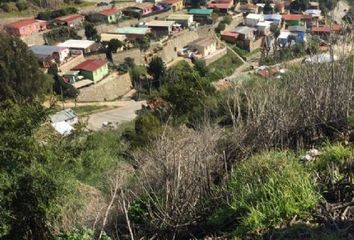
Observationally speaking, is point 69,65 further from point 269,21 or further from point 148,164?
point 148,164

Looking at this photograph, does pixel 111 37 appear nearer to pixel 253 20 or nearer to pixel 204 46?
pixel 204 46

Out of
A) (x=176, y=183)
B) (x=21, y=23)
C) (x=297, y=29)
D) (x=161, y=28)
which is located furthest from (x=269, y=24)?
(x=176, y=183)

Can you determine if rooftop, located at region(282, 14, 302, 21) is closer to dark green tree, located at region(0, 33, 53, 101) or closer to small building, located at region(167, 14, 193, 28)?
small building, located at region(167, 14, 193, 28)

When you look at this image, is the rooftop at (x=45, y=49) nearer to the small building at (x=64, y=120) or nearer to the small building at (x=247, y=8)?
the small building at (x=64, y=120)

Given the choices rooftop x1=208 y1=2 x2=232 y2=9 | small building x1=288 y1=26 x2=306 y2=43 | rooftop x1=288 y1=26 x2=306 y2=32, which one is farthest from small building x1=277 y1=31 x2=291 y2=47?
rooftop x1=208 y1=2 x2=232 y2=9

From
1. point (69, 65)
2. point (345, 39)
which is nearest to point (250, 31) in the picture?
point (69, 65)

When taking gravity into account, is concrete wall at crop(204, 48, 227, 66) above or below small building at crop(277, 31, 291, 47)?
below

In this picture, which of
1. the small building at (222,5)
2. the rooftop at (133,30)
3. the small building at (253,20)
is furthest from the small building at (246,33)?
the rooftop at (133,30)
